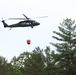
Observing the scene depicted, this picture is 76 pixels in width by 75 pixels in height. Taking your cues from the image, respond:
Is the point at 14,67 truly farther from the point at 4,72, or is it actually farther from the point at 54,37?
→ the point at 54,37

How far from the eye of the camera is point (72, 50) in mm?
56594

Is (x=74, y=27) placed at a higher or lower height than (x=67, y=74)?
higher

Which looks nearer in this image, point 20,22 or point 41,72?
point 20,22

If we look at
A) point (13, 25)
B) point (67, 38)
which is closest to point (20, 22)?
point (13, 25)

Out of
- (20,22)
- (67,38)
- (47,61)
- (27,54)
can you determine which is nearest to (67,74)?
(67,38)

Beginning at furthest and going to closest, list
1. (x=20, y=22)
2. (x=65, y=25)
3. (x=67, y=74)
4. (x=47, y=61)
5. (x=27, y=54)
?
1. (x=27, y=54)
2. (x=47, y=61)
3. (x=65, y=25)
4. (x=67, y=74)
5. (x=20, y=22)

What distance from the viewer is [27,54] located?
380 feet

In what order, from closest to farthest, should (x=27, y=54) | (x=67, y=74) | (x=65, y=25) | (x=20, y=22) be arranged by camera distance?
(x=20, y=22) → (x=67, y=74) → (x=65, y=25) → (x=27, y=54)

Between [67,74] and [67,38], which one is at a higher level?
[67,38]

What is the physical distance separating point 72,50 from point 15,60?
62.3 m

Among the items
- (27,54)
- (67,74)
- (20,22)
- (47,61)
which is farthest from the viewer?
(27,54)

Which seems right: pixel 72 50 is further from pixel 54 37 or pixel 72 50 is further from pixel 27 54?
pixel 27 54

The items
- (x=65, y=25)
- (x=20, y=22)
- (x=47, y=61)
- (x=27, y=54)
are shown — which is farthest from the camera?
(x=27, y=54)

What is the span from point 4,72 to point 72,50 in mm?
26232
